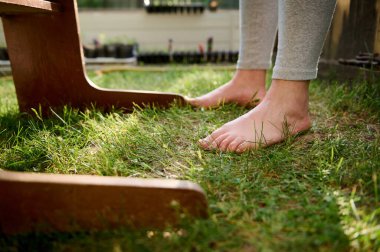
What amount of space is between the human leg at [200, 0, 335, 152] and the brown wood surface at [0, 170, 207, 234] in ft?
1.03

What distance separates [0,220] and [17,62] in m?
0.71

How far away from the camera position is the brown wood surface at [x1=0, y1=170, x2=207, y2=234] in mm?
501

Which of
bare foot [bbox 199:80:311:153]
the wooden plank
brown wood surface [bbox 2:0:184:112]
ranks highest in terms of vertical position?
the wooden plank

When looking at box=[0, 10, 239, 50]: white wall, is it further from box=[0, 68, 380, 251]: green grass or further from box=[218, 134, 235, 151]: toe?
box=[218, 134, 235, 151]: toe

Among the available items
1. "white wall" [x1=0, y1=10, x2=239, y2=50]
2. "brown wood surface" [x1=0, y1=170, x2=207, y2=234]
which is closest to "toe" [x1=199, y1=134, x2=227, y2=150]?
"brown wood surface" [x1=0, y1=170, x2=207, y2=234]

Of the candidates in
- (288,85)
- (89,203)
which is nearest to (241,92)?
(288,85)

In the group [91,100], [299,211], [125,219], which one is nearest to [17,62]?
[91,100]

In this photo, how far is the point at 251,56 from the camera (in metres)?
1.17

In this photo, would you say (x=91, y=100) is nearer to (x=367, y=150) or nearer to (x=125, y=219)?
(x=125, y=219)

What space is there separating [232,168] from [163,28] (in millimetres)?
3222

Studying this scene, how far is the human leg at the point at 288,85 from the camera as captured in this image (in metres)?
0.78

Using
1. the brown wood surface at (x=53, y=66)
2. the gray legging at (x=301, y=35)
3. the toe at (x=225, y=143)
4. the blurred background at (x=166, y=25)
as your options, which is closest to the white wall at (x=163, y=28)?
the blurred background at (x=166, y=25)

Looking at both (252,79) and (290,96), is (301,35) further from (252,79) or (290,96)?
(252,79)

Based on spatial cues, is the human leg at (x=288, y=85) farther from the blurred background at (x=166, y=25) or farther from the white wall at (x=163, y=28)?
the white wall at (x=163, y=28)
